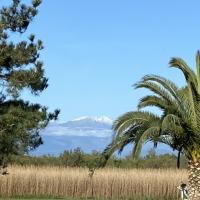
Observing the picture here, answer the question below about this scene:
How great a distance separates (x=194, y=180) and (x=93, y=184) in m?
18.3

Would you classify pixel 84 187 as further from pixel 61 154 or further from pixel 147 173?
pixel 61 154

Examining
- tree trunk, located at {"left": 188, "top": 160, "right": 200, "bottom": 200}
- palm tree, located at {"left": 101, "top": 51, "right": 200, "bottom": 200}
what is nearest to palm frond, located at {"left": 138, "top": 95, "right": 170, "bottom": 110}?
palm tree, located at {"left": 101, "top": 51, "right": 200, "bottom": 200}

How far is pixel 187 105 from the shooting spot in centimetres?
2058

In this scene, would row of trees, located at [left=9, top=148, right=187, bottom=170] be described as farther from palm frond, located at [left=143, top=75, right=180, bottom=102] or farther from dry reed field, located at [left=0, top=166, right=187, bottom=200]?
palm frond, located at [left=143, top=75, right=180, bottom=102]

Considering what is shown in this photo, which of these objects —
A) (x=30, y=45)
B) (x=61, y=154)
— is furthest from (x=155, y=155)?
(x=30, y=45)

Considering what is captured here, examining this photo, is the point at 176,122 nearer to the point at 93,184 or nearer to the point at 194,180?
the point at 194,180

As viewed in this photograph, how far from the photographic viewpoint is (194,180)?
68.9ft

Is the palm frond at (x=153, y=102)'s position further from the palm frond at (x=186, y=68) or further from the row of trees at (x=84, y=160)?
the row of trees at (x=84, y=160)

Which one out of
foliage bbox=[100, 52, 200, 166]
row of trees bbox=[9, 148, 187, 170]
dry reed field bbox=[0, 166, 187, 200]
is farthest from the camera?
row of trees bbox=[9, 148, 187, 170]

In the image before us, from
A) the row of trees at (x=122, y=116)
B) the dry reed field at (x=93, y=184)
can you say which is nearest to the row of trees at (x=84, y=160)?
the dry reed field at (x=93, y=184)

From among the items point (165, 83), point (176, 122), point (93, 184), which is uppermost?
point (165, 83)

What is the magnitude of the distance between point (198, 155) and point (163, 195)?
711 inches

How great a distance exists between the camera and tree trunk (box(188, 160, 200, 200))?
20766mm

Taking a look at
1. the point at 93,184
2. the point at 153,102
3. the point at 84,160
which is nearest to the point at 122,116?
the point at 153,102
